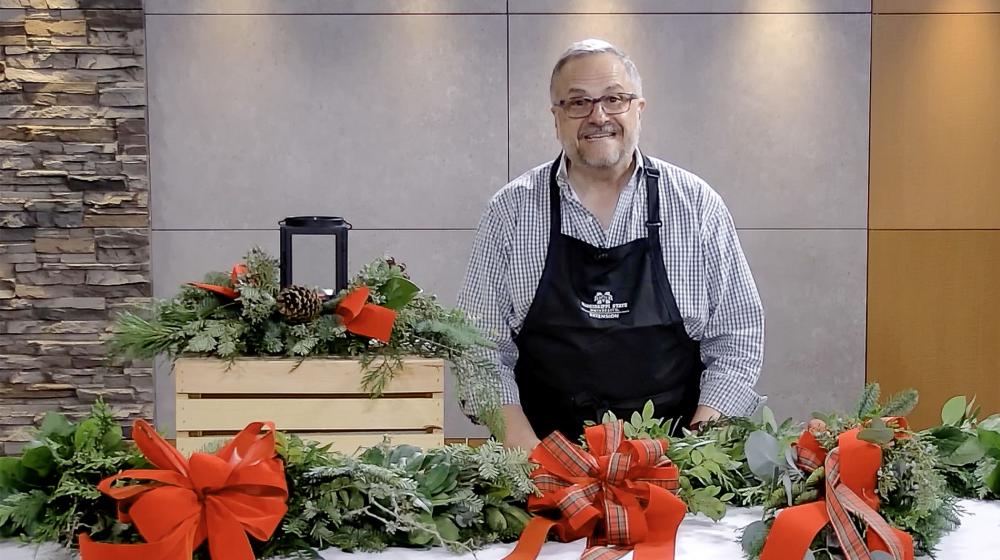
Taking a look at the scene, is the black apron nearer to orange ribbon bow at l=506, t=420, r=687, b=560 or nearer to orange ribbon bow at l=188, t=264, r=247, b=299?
orange ribbon bow at l=188, t=264, r=247, b=299

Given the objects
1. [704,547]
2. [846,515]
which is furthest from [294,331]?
[846,515]

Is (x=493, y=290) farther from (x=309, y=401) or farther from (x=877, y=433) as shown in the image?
(x=877, y=433)

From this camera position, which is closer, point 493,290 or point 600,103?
point 600,103

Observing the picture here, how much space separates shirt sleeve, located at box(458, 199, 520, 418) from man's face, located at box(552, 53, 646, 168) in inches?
10.1

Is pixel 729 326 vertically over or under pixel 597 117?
under

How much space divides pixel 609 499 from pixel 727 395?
1.21 m

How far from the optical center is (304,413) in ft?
4.88

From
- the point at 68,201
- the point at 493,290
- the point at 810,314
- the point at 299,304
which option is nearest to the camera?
the point at 299,304

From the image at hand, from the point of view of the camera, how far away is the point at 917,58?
365 cm

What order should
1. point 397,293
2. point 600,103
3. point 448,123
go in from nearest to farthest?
point 397,293 < point 600,103 < point 448,123

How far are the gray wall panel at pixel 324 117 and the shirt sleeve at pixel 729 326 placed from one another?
1445 mm

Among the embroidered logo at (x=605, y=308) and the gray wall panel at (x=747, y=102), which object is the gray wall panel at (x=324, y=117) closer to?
the gray wall panel at (x=747, y=102)

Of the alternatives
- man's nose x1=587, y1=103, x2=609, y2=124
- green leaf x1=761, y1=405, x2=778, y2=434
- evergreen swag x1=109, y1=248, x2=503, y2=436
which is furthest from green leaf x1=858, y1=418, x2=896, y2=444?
man's nose x1=587, y1=103, x2=609, y2=124

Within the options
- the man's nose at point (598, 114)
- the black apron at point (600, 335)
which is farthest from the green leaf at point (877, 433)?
the man's nose at point (598, 114)
